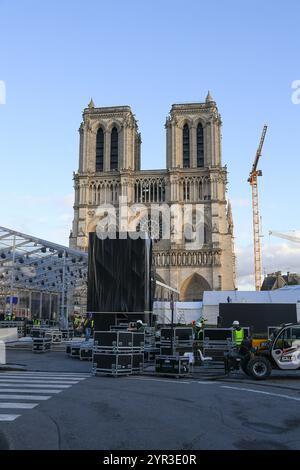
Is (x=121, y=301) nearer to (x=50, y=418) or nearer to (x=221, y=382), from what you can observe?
(x=221, y=382)

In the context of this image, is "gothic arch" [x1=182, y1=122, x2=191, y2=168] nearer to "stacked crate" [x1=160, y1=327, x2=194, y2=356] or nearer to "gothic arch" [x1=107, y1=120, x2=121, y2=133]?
"gothic arch" [x1=107, y1=120, x2=121, y2=133]

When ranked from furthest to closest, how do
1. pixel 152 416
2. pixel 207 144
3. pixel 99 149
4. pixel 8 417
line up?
pixel 99 149 → pixel 207 144 → pixel 152 416 → pixel 8 417

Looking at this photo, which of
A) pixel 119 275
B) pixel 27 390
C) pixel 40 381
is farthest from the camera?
pixel 119 275

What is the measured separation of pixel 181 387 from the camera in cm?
1144

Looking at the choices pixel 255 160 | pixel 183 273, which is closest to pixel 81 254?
pixel 183 273

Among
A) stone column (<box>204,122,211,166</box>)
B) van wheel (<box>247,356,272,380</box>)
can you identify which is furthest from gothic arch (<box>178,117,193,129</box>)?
van wheel (<box>247,356,272,380</box>)

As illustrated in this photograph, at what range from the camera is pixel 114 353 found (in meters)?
13.8

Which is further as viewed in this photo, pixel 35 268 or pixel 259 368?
pixel 35 268

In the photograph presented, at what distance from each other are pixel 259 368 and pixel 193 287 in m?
59.7

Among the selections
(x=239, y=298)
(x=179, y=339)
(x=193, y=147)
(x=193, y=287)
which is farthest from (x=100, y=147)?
(x=179, y=339)

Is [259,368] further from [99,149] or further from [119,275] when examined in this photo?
[99,149]

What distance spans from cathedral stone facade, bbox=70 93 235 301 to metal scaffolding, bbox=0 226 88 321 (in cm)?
2667

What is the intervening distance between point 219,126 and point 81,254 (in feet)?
160

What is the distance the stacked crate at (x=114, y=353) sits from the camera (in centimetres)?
1378
